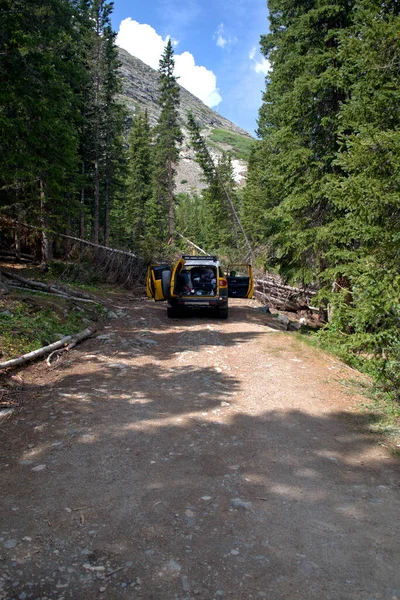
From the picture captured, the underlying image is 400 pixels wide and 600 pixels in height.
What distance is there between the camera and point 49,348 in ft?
25.3

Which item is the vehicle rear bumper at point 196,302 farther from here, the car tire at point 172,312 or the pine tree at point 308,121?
the pine tree at point 308,121

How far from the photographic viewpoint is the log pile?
2277cm

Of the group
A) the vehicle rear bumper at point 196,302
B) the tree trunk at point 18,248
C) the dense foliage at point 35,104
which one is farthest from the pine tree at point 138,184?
the vehicle rear bumper at point 196,302

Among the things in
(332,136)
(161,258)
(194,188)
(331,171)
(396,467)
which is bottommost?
(396,467)

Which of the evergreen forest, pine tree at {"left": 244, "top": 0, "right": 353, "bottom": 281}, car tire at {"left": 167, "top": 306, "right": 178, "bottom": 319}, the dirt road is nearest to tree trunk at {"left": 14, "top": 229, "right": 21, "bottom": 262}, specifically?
the evergreen forest

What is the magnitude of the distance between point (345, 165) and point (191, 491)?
772 centimetres

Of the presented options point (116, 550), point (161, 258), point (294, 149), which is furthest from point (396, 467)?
point (161, 258)

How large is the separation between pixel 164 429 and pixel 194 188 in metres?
142

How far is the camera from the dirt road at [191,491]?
2732mm

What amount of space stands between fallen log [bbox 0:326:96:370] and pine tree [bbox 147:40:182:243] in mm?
26527

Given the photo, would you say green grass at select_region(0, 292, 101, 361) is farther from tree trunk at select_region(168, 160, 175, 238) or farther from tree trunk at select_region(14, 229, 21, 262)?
tree trunk at select_region(168, 160, 175, 238)

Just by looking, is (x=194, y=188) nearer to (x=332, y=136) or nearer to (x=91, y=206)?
(x=91, y=206)

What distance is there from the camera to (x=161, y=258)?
25.9 metres

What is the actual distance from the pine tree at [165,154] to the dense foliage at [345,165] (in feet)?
63.8
